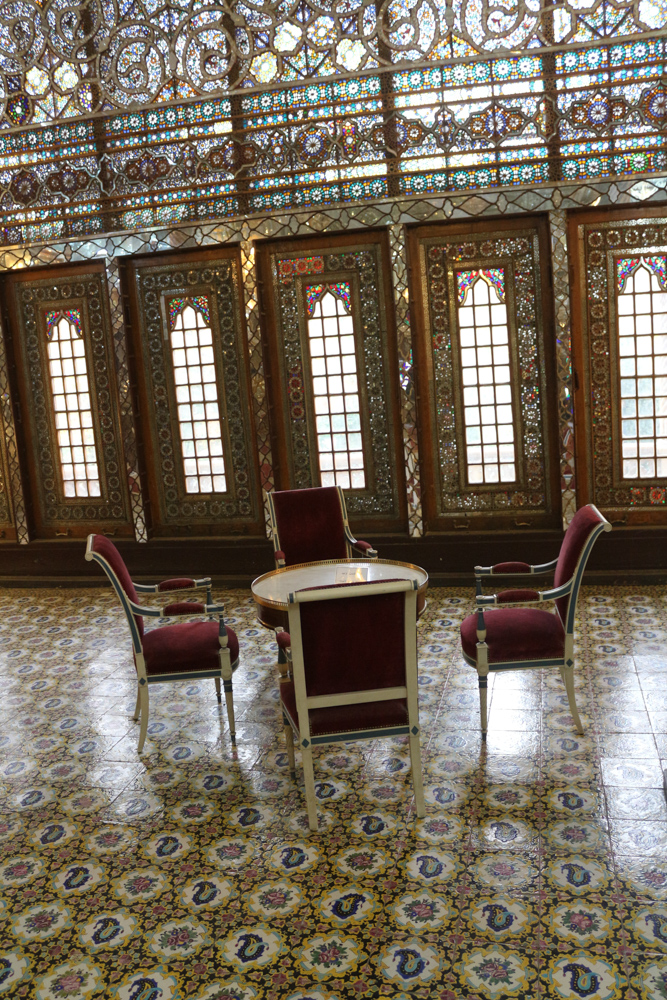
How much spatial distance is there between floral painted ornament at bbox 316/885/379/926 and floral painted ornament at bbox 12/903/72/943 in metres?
0.85

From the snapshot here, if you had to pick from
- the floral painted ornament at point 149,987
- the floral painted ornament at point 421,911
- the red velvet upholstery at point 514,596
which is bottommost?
the floral painted ornament at point 149,987

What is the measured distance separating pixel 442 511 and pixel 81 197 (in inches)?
148

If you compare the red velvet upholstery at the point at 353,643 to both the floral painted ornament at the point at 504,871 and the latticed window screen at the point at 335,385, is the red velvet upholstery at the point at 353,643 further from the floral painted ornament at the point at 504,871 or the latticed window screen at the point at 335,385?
the latticed window screen at the point at 335,385

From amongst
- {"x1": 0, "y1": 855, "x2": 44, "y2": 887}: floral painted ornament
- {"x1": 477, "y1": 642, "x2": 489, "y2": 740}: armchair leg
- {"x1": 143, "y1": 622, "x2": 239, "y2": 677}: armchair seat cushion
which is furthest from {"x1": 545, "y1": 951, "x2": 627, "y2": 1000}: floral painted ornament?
{"x1": 143, "y1": 622, "x2": 239, "y2": 677}: armchair seat cushion

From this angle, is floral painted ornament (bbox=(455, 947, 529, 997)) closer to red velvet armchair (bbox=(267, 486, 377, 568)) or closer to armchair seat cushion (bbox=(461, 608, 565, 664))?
armchair seat cushion (bbox=(461, 608, 565, 664))

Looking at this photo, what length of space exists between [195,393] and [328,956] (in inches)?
200

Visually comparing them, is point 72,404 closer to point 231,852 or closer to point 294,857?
point 231,852

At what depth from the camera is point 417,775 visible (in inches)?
133

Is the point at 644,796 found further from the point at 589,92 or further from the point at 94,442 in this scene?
the point at 94,442

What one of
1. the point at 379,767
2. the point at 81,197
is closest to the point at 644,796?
the point at 379,767

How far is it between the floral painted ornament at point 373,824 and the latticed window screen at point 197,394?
13.4 ft

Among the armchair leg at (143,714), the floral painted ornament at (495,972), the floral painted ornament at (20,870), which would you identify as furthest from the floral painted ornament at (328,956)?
the armchair leg at (143,714)

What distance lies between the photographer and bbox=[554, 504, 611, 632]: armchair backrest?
149 inches

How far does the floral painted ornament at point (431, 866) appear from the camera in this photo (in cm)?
300
